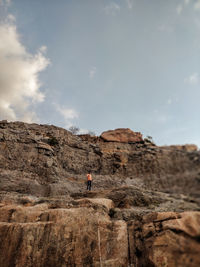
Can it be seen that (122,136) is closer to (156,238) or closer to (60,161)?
(60,161)

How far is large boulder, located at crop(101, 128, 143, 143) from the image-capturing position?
88.5 ft

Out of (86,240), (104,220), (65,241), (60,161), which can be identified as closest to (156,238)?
(104,220)

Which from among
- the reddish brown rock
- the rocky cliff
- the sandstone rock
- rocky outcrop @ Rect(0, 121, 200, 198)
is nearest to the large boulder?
rocky outcrop @ Rect(0, 121, 200, 198)

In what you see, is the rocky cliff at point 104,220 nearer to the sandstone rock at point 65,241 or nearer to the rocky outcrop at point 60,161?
the sandstone rock at point 65,241

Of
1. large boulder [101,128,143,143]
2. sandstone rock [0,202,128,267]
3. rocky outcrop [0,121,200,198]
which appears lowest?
sandstone rock [0,202,128,267]

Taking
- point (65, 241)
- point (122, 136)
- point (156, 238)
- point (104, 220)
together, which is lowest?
point (65, 241)

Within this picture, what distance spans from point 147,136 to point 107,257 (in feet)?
82.9

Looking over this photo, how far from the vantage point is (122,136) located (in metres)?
27.8

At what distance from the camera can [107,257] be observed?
5.62m

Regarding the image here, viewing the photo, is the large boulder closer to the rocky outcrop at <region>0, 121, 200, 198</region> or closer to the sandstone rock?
the rocky outcrop at <region>0, 121, 200, 198</region>

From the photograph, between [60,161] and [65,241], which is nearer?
[65,241]

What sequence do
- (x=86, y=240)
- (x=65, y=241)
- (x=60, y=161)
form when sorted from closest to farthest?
1. (x=65, y=241)
2. (x=86, y=240)
3. (x=60, y=161)

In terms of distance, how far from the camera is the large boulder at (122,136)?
1062 inches

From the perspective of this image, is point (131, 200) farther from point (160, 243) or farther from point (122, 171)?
point (122, 171)
